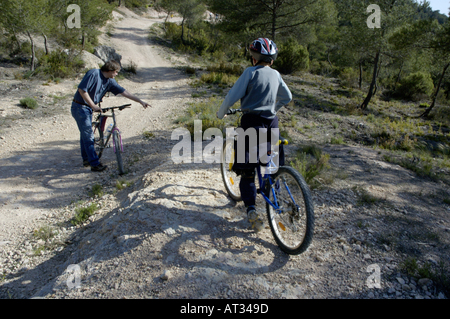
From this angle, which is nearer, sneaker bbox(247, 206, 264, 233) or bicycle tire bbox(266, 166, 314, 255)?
bicycle tire bbox(266, 166, 314, 255)

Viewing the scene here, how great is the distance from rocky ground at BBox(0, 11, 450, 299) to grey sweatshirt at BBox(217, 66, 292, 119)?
A: 56.7 inches

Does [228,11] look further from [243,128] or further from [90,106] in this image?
[243,128]

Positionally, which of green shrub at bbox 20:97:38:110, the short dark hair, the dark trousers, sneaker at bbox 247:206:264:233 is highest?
the short dark hair

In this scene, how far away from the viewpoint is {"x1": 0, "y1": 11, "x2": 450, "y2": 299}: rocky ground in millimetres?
2334

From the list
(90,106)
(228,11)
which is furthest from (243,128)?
(228,11)

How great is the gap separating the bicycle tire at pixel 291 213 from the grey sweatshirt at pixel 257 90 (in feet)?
2.20

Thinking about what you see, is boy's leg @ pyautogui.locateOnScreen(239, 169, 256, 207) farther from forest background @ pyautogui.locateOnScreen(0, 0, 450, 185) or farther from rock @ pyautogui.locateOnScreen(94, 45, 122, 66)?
rock @ pyautogui.locateOnScreen(94, 45, 122, 66)

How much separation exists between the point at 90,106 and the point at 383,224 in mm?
4935

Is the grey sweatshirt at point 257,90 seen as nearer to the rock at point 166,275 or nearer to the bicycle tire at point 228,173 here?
the bicycle tire at point 228,173

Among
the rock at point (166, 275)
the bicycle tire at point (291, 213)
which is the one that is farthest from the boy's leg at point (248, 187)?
the rock at point (166, 275)

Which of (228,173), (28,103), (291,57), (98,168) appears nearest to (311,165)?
(228,173)

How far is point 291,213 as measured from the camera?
2604 millimetres

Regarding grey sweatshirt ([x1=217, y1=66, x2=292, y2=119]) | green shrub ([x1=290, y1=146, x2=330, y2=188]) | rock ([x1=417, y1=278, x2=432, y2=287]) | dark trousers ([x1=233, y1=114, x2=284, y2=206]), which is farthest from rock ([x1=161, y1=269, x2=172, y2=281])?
green shrub ([x1=290, y1=146, x2=330, y2=188])

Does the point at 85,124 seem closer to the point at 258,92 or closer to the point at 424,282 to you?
the point at 258,92
